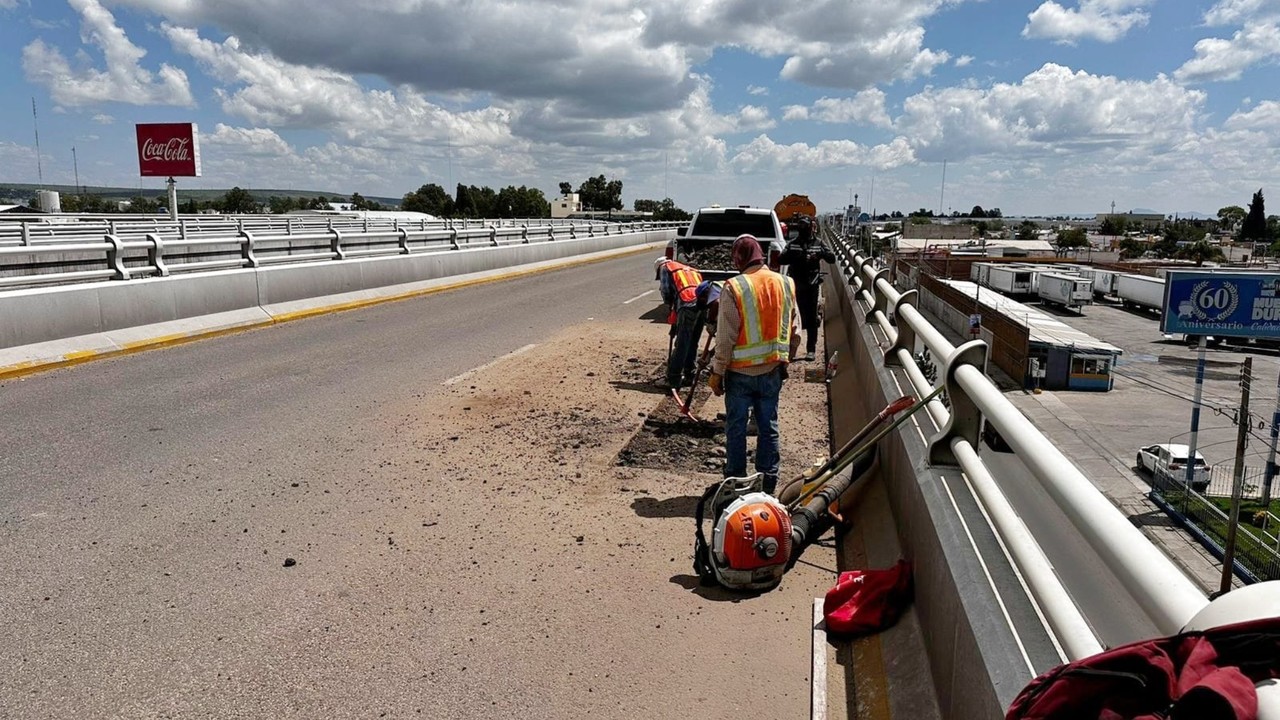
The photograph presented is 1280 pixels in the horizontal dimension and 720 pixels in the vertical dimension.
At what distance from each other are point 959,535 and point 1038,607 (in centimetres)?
74

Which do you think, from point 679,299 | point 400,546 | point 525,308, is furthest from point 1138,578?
point 525,308

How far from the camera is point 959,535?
344 centimetres

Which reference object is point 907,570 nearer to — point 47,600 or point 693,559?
point 693,559

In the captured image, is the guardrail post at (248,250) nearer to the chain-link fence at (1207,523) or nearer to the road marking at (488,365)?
the road marking at (488,365)

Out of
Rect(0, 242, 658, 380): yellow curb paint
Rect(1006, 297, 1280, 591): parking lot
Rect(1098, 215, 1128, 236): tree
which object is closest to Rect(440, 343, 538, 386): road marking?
Rect(0, 242, 658, 380): yellow curb paint

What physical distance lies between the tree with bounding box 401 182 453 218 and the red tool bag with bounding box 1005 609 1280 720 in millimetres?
120701

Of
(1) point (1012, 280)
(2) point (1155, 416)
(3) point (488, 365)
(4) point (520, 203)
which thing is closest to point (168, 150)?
(3) point (488, 365)

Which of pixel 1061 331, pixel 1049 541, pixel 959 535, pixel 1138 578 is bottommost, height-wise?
pixel 1061 331

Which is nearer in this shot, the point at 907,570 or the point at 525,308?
the point at 907,570

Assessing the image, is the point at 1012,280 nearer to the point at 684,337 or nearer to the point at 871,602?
the point at 684,337

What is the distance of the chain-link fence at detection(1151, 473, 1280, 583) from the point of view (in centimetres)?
594

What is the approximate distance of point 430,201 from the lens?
12875 cm

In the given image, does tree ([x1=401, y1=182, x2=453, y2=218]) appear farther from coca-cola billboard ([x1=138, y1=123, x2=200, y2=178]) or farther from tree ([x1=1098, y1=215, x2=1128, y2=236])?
tree ([x1=1098, y1=215, x2=1128, y2=236])

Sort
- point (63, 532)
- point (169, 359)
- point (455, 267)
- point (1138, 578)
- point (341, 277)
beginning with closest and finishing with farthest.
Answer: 1. point (1138, 578)
2. point (63, 532)
3. point (169, 359)
4. point (341, 277)
5. point (455, 267)
